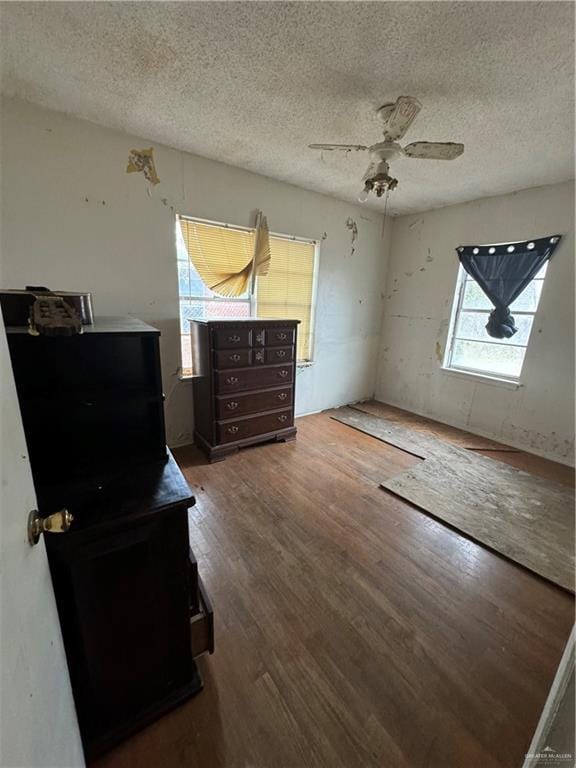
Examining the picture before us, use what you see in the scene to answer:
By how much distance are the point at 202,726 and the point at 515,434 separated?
338cm

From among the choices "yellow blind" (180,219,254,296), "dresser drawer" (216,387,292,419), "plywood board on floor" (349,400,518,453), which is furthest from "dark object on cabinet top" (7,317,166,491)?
"plywood board on floor" (349,400,518,453)

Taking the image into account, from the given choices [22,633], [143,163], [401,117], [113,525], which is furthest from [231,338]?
[22,633]

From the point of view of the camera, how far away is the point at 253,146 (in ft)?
7.23

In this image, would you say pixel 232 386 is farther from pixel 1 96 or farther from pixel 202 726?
pixel 1 96

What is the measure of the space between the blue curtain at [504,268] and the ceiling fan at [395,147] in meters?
1.67

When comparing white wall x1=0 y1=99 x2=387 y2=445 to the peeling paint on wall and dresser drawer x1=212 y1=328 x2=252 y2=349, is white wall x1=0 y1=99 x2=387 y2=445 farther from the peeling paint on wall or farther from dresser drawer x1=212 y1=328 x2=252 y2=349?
dresser drawer x1=212 y1=328 x2=252 y2=349

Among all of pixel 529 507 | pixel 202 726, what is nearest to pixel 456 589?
pixel 529 507

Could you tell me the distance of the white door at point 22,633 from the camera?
1.33 ft

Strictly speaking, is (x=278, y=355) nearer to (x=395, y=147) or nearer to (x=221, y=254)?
(x=221, y=254)

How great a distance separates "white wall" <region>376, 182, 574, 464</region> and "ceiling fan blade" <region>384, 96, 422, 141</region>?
1.83 metres

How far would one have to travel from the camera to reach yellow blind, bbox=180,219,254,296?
2.54 metres

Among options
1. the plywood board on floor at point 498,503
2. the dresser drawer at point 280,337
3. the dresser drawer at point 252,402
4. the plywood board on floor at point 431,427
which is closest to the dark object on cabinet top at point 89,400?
the dresser drawer at point 252,402

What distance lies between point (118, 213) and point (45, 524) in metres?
2.34

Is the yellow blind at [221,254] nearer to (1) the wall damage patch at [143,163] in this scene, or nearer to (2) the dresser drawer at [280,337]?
(1) the wall damage patch at [143,163]
